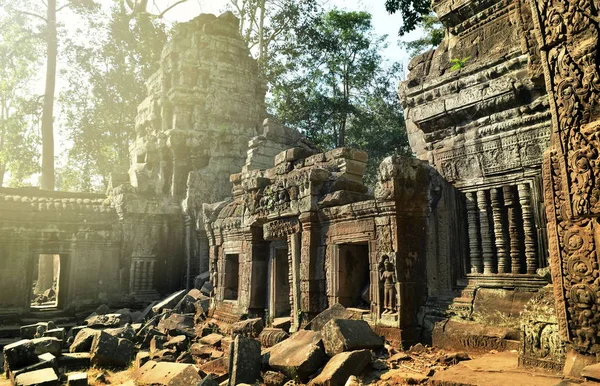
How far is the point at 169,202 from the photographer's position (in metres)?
14.8

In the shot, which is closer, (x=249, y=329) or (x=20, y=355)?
(x=20, y=355)

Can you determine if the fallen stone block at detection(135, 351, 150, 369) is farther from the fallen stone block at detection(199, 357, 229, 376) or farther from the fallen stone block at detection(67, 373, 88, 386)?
the fallen stone block at detection(199, 357, 229, 376)

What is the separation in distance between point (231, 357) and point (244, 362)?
0.23m

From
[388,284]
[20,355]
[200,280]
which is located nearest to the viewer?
[388,284]

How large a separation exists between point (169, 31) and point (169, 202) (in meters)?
13.1

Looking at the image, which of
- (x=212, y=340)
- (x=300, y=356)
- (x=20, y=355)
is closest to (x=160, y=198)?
(x=212, y=340)

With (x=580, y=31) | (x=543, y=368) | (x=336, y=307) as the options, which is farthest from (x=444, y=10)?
(x=543, y=368)

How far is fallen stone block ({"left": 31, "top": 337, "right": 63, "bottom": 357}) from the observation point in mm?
7027

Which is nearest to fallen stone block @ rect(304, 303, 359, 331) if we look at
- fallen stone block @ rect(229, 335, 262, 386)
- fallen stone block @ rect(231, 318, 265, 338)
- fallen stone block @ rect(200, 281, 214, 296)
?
fallen stone block @ rect(229, 335, 262, 386)

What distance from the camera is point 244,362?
17.4ft

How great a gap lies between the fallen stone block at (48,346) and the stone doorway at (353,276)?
4.60 meters

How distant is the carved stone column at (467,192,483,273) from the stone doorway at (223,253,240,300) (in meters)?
6.01

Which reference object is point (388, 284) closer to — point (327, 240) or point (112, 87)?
point (327, 240)

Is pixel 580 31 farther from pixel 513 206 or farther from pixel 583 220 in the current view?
pixel 513 206
